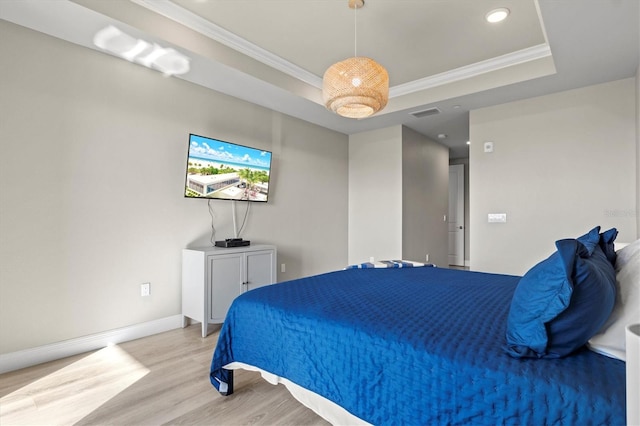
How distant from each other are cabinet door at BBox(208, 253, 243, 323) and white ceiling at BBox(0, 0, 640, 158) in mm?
1810

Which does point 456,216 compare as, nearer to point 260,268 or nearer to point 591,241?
point 260,268

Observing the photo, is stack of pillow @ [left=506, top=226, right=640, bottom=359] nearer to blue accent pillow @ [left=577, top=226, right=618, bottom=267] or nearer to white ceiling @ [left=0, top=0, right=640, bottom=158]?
blue accent pillow @ [left=577, top=226, right=618, bottom=267]

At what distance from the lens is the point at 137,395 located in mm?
2027

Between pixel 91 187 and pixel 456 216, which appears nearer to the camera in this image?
pixel 91 187

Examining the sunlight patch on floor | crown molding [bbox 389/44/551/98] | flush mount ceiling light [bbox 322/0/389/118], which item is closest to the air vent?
crown molding [bbox 389/44/551/98]

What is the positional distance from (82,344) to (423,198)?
4.85 m

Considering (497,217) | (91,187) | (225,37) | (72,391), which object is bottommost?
(72,391)

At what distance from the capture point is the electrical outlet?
3.10m

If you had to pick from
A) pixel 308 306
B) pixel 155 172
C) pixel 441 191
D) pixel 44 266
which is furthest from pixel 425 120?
pixel 44 266

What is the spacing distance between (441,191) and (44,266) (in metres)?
5.83

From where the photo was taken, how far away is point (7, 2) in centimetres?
219

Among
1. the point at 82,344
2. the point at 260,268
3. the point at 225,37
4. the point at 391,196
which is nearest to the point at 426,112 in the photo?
the point at 391,196

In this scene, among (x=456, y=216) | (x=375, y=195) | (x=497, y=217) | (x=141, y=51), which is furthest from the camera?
(x=456, y=216)

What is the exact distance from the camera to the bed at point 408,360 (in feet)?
3.18
